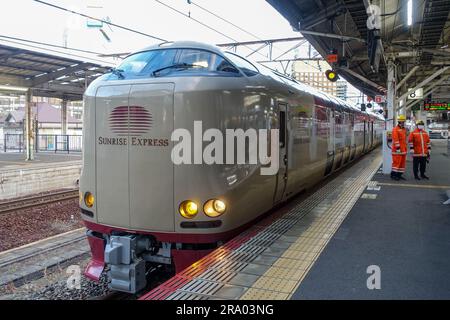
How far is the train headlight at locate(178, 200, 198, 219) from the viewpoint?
14.3ft

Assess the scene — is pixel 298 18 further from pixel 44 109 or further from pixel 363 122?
pixel 44 109

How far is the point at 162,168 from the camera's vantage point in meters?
4.35

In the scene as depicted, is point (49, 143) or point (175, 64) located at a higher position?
point (175, 64)

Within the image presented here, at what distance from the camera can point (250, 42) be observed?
18.3 meters

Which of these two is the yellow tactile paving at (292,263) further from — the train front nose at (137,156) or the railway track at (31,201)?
the railway track at (31,201)

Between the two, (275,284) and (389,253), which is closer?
(275,284)

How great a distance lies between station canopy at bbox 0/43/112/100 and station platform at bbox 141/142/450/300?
11.4 meters

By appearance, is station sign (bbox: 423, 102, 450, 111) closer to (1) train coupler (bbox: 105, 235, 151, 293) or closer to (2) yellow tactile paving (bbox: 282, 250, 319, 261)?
(2) yellow tactile paving (bbox: 282, 250, 319, 261)

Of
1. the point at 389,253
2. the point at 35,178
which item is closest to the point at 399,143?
the point at 389,253

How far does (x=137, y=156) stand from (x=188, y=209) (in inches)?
30.6

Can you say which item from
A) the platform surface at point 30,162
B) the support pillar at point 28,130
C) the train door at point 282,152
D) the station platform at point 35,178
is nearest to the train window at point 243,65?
→ the train door at point 282,152

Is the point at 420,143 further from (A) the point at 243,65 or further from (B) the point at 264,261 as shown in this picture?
(B) the point at 264,261

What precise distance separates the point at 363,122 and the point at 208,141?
44.1ft

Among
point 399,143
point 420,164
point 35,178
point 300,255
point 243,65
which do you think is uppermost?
point 243,65
